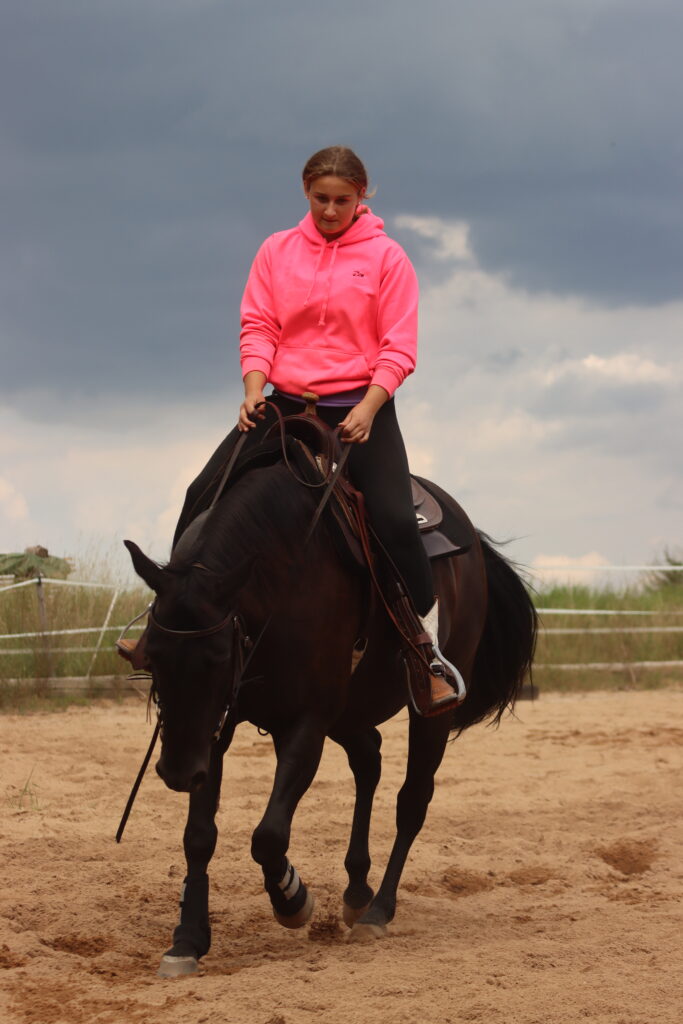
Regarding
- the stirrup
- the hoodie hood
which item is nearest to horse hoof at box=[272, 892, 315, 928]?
the stirrup

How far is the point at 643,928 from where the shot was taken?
4.59 meters

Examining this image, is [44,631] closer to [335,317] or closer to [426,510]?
[426,510]

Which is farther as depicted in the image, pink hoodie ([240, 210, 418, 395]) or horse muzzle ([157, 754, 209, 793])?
pink hoodie ([240, 210, 418, 395])

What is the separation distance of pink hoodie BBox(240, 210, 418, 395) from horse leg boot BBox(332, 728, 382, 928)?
1.84 meters

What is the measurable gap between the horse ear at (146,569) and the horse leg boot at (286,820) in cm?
83

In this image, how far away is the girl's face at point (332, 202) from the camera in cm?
454

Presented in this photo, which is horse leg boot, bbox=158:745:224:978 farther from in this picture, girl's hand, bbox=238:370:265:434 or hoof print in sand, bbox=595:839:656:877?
hoof print in sand, bbox=595:839:656:877

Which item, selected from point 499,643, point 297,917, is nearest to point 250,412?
point 297,917

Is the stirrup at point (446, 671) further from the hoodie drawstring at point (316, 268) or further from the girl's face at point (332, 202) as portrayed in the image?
the girl's face at point (332, 202)

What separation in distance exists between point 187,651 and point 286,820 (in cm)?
80

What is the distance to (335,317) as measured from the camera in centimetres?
462

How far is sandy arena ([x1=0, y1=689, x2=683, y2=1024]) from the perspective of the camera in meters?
3.59

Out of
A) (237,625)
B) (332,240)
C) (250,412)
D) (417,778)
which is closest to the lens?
(237,625)

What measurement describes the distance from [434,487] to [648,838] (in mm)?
2596
